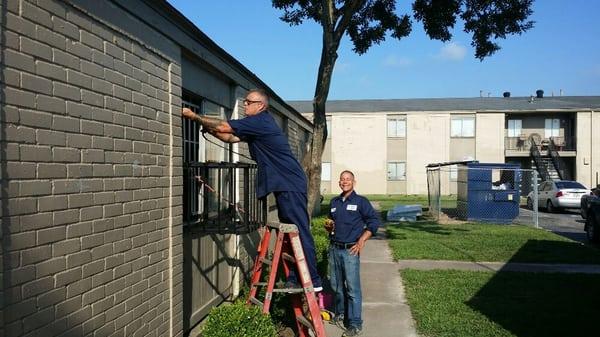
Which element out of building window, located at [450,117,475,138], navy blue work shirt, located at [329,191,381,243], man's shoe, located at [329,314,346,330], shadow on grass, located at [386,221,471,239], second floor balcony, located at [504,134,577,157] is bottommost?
shadow on grass, located at [386,221,471,239]

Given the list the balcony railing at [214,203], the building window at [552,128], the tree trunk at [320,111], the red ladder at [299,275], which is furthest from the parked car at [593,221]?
the building window at [552,128]

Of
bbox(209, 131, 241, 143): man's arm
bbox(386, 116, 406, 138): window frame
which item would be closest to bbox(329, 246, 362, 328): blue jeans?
bbox(209, 131, 241, 143): man's arm

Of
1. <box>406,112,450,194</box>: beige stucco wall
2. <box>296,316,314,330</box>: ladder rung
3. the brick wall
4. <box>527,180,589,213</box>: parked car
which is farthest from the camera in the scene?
<box>406,112,450,194</box>: beige stucco wall

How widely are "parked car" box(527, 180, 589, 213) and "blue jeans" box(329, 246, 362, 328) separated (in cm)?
2152

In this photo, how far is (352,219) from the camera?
621cm

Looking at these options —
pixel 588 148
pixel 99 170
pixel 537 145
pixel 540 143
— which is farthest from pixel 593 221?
pixel 588 148

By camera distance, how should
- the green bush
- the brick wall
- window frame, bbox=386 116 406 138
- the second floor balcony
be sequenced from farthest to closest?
window frame, bbox=386 116 406 138 → the second floor balcony → the green bush → the brick wall

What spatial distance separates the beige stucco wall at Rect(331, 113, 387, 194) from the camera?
39.2m

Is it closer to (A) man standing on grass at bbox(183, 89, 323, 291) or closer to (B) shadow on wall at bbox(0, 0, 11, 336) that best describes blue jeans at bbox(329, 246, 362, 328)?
(A) man standing on grass at bbox(183, 89, 323, 291)

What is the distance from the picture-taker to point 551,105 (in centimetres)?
3978

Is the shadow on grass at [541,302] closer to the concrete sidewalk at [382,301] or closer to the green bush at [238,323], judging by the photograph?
the concrete sidewalk at [382,301]

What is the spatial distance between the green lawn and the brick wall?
778 centimetres

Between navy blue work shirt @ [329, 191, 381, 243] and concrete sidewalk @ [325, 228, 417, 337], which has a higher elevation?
navy blue work shirt @ [329, 191, 381, 243]

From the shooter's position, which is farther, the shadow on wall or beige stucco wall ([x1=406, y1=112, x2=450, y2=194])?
beige stucco wall ([x1=406, y1=112, x2=450, y2=194])
